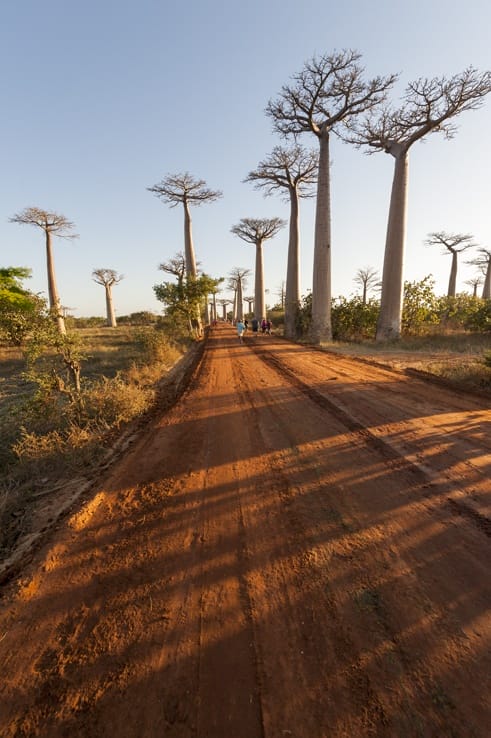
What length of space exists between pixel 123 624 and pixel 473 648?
165cm

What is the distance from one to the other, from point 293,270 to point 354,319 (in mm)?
5553

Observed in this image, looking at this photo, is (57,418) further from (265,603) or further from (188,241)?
(188,241)

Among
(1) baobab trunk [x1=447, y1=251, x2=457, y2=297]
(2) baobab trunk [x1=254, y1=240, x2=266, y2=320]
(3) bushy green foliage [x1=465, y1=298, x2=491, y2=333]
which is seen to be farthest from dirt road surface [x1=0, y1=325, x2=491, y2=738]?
(1) baobab trunk [x1=447, y1=251, x2=457, y2=297]

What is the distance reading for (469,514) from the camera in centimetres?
223

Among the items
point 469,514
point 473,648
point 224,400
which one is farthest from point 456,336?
point 473,648

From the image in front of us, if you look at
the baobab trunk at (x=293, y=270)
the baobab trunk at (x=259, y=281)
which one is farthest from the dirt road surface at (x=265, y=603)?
the baobab trunk at (x=259, y=281)

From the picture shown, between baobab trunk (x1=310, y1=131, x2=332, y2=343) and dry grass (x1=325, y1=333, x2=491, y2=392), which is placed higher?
baobab trunk (x1=310, y1=131, x2=332, y2=343)

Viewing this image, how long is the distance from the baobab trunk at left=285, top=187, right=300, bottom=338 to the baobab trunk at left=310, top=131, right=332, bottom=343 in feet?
13.8

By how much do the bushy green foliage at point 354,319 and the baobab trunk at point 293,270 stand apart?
305 cm

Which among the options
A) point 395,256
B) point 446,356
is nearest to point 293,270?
point 395,256

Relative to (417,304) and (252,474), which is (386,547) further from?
(417,304)

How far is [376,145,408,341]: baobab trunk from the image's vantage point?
1300 cm

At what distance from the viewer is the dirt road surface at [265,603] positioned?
118 centimetres

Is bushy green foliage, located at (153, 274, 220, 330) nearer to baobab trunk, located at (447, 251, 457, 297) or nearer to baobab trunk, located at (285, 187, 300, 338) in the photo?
baobab trunk, located at (285, 187, 300, 338)
